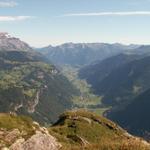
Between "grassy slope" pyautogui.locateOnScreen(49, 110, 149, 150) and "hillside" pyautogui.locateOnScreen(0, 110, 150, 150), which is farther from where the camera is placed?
"grassy slope" pyautogui.locateOnScreen(49, 110, 149, 150)

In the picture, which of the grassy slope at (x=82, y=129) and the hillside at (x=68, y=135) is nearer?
the hillside at (x=68, y=135)

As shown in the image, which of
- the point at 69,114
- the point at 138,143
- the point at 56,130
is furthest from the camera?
the point at 69,114

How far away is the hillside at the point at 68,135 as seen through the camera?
2558cm

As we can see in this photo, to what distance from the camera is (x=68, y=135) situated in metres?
108

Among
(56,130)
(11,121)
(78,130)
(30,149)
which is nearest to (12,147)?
(30,149)

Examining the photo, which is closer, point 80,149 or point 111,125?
point 80,149

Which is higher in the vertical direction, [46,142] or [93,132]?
[46,142]

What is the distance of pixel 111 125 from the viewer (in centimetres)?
14388

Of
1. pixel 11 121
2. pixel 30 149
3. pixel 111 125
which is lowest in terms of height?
pixel 111 125

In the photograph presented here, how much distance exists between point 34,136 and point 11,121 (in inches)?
2534

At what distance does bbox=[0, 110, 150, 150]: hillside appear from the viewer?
83.9ft

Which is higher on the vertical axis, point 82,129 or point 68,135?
point 68,135

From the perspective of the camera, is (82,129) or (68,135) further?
(82,129)

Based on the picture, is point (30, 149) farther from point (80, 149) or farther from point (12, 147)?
point (80, 149)
